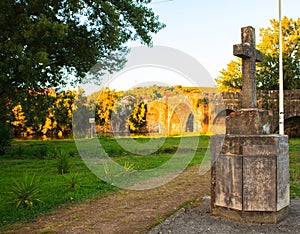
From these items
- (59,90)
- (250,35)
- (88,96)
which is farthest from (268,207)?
(59,90)

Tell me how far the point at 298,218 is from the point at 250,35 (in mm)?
2523

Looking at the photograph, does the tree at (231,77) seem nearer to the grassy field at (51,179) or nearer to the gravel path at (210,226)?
the grassy field at (51,179)

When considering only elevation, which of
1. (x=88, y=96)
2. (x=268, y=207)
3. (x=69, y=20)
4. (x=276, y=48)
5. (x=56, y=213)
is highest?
(x=276, y=48)

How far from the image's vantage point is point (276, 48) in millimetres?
25203

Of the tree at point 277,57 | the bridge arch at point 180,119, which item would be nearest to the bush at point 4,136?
the bridge arch at point 180,119

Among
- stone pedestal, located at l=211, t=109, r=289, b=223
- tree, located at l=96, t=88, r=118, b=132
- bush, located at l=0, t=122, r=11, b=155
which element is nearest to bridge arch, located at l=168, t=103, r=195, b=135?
tree, located at l=96, t=88, r=118, b=132

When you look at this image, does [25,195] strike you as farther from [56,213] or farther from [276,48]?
[276,48]

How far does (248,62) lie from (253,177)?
5.28 feet

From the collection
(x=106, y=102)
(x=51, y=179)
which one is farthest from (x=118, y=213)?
(x=106, y=102)

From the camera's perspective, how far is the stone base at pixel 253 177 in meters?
4.01

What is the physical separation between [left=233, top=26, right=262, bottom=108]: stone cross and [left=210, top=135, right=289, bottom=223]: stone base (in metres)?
0.66

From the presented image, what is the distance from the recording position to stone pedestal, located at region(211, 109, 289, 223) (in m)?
4.02

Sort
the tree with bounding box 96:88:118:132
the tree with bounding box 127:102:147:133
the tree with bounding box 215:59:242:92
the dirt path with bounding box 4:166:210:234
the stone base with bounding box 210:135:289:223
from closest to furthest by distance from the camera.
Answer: the stone base with bounding box 210:135:289:223 < the dirt path with bounding box 4:166:210:234 < the tree with bounding box 96:88:118:132 < the tree with bounding box 127:102:147:133 < the tree with bounding box 215:59:242:92

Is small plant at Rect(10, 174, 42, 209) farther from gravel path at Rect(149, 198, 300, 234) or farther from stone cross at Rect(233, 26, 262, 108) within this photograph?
stone cross at Rect(233, 26, 262, 108)
